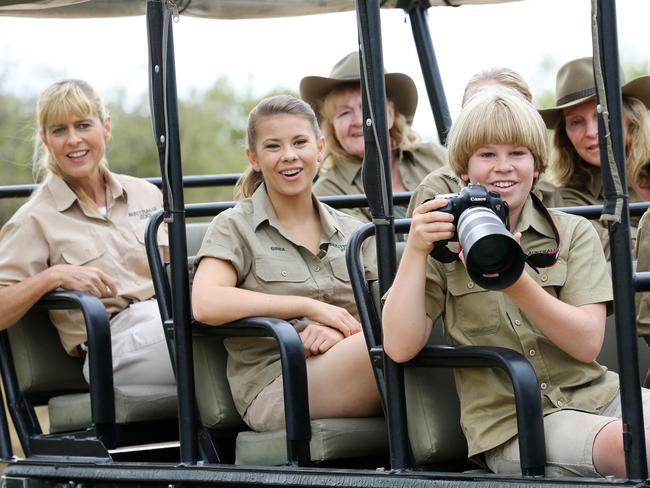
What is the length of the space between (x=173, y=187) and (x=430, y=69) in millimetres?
2402

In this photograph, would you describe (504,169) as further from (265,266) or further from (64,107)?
(64,107)

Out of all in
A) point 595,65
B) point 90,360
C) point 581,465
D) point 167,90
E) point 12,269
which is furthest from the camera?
point 12,269

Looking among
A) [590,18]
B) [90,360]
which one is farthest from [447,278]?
[90,360]

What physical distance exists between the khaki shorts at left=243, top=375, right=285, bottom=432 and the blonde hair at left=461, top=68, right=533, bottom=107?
1.18m

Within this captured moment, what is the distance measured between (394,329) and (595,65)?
29.0 inches

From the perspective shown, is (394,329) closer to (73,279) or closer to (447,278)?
(447,278)

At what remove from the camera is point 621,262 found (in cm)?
268

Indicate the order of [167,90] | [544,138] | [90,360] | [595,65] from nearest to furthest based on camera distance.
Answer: [595,65] < [544,138] < [167,90] < [90,360]

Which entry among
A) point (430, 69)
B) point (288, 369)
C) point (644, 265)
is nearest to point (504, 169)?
point (644, 265)

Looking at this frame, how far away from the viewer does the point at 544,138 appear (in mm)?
3152

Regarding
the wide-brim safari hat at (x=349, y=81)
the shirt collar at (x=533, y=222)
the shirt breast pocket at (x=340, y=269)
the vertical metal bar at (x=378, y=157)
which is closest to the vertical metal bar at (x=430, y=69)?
the wide-brim safari hat at (x=349, y=81)

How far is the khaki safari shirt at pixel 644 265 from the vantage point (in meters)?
3.43

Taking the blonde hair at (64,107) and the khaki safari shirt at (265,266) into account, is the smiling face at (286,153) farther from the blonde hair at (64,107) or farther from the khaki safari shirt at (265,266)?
the blonde hair at (64,107)

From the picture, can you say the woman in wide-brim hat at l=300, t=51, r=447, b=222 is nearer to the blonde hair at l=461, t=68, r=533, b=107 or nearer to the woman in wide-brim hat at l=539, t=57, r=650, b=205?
the woman in wide-brim hat at l=539, t=57, r=650, b=205
